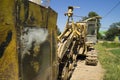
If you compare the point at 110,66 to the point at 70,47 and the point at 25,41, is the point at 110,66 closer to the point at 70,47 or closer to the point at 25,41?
the point at 70,47

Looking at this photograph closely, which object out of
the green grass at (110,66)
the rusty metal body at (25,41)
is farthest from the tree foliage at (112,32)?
the rusty metal body at (25,41)

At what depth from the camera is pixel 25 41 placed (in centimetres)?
381

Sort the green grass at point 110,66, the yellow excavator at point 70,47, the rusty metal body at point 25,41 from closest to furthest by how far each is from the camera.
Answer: the rusty metal body at point 25,41, the yellow excavator at point 70,47, the green grass at point 110,66

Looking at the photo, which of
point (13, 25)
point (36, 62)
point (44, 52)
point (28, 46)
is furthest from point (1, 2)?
point (44, 52)

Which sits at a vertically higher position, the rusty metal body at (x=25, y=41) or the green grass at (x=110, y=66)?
the rusty metal body at (x=25, y=41)

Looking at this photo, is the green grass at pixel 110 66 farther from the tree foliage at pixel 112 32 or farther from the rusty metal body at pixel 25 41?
the tree foliage at pixel 112 32

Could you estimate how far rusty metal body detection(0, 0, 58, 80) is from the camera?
131 inches

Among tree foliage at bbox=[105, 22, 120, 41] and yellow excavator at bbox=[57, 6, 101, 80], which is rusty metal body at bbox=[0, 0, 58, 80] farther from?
tree foliage at bbox=[105, 22, 120, 41]

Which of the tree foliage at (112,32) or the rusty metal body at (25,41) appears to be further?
the tree foliage at (112,32)

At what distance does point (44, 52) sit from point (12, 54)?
A: 4.67ft

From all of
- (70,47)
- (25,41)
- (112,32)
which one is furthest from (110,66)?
(112,32)

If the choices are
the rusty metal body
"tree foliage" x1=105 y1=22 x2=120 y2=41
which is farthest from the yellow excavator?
"tree foliage" x1=105 y1=22 x2=120 y2=41

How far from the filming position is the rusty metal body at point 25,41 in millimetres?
3323

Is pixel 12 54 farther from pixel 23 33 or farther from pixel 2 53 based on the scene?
pixel 23 33
